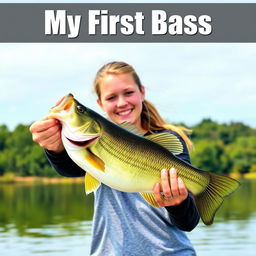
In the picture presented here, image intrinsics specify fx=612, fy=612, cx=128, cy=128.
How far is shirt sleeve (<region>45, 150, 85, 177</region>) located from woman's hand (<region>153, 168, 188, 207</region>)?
74 centimetres

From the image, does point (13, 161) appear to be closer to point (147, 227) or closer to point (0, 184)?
point (0, 184)

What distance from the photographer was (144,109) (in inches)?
182

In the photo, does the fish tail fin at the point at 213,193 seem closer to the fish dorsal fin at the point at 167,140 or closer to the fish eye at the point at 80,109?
the fish dorsal fin at the point at 167,140

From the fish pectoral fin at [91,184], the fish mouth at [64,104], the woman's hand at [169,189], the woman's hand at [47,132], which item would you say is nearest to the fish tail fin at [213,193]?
the woman's hand at [169,189]

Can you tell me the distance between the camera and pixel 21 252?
21.2 metres

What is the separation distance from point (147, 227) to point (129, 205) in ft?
0.65

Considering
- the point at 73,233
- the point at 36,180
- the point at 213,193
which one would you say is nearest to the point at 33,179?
the point at 36,180

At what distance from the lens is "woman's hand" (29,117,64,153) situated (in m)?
3.28

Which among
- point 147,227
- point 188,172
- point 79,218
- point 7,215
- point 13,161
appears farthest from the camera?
point 13,161

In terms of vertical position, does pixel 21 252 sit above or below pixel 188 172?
below

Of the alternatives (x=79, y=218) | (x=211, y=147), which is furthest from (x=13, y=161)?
(x=79, y=218)

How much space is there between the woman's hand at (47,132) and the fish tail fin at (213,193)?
92 cm

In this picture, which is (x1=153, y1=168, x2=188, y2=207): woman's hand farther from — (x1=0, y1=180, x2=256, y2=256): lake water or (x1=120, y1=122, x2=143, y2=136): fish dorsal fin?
(x1=0, y1=180, x2=256, y2=256): lake water

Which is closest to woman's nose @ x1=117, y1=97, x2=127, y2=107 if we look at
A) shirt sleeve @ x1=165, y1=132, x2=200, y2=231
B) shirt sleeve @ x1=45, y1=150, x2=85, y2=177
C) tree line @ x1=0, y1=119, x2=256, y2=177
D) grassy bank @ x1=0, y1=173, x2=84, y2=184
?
shirt sleeve @ x1=45, y1=150, x2=85, y2=177
